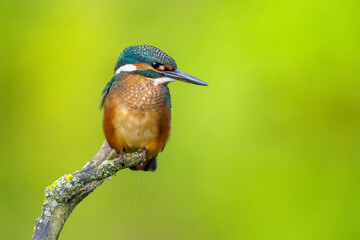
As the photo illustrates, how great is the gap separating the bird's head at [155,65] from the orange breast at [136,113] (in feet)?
0.12

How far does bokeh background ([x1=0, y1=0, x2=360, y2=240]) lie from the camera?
3857 millimetres

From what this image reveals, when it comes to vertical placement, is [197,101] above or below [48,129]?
above

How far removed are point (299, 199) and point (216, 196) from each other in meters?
0.58

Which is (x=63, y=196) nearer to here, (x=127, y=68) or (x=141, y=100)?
(x=141, y=100)

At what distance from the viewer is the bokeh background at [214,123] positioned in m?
3.86

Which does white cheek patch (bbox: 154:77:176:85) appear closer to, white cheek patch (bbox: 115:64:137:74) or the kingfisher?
the kingfisher

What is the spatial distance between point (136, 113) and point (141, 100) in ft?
0.21

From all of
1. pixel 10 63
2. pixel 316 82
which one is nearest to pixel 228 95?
pixel 316 82

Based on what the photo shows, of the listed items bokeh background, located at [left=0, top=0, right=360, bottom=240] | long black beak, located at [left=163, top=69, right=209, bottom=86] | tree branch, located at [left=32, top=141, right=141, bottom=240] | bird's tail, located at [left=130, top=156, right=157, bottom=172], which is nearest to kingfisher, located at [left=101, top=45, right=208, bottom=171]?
long black beak, located at [left=163, top=69, right=209, bottom=86]

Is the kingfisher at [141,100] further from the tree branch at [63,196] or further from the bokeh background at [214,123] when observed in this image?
the bokeh background at [214,123]

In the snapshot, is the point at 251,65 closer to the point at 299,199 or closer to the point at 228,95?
the point at 228,95

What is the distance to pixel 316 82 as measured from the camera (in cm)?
404

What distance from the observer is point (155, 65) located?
2.41 m

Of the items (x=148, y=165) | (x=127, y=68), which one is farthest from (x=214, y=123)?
(x=127, y=68)
